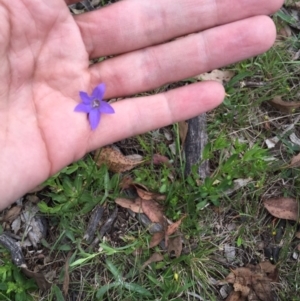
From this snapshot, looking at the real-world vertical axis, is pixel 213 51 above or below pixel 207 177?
above

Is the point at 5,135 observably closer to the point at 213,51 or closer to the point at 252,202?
the point at 213,51

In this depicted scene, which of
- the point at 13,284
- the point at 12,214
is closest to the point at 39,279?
the point at 13,284

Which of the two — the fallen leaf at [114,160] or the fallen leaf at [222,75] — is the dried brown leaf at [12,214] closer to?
the fallen leaf at [114,160]

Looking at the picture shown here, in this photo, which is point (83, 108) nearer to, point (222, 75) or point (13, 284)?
point (13, 284)

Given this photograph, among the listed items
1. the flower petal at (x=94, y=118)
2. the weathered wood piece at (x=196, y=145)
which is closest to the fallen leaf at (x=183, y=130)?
the weathered wood piece at (x=196, y=145)

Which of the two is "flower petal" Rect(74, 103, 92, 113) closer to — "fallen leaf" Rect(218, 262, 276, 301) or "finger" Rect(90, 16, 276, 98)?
"finger" Rect(90, 16, 276, 98)

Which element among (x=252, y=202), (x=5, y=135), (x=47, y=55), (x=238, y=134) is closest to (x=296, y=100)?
(x=238, y=134)

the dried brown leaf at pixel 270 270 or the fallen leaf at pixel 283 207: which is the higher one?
the fallen leaf at pixel 283 207
